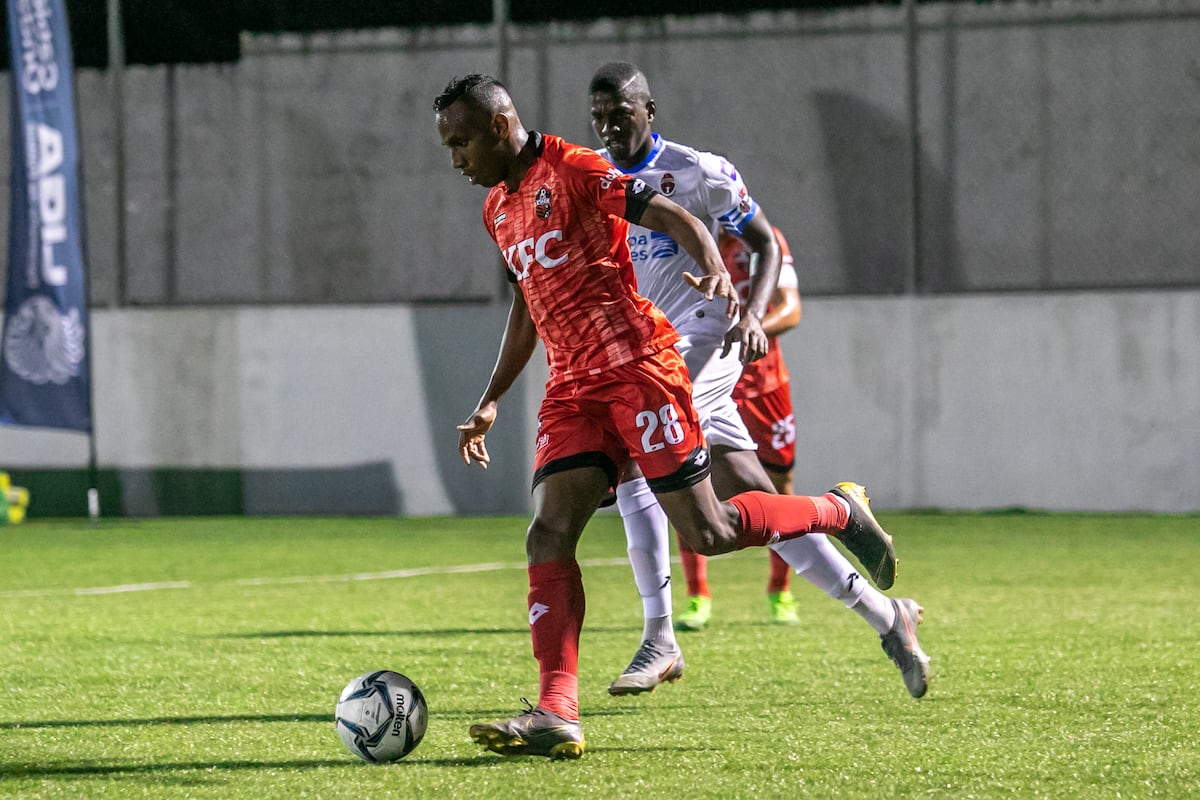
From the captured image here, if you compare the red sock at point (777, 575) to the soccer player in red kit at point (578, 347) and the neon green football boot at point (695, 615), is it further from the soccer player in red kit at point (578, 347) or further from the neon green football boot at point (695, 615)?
the soccer player in red kit at point (578, 347)

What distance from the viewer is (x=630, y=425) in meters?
4.42

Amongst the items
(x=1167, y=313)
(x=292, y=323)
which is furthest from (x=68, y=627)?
(x=1167, y=313)

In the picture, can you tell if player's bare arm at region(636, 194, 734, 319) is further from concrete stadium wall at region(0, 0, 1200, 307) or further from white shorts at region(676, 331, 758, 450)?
concrete stadium wall at region(0, 0, 1200, 307)

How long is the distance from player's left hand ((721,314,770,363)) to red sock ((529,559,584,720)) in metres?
0.70

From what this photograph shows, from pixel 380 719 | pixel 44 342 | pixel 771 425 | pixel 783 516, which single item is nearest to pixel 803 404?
pixel 44 342

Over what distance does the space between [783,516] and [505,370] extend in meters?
0.91

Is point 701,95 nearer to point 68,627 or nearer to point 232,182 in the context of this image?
point 232,182

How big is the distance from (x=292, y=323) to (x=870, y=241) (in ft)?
16.2

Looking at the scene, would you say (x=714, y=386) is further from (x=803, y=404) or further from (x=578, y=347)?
(x=803, y=404)

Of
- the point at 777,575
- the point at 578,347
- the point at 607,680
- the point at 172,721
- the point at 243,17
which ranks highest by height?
the point at 243,17

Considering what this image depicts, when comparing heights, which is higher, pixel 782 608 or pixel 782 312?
pixel 782 312

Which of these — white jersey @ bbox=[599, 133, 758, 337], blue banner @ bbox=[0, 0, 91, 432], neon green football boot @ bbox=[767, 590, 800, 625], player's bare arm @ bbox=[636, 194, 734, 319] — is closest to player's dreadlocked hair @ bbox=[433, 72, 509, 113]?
player's bare arm @ bbox=[636, 194, 734, 319]

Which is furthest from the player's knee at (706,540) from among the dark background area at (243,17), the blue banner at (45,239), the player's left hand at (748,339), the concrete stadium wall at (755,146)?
the dark background area at (243,17)

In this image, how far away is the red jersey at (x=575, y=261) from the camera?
442 cm
